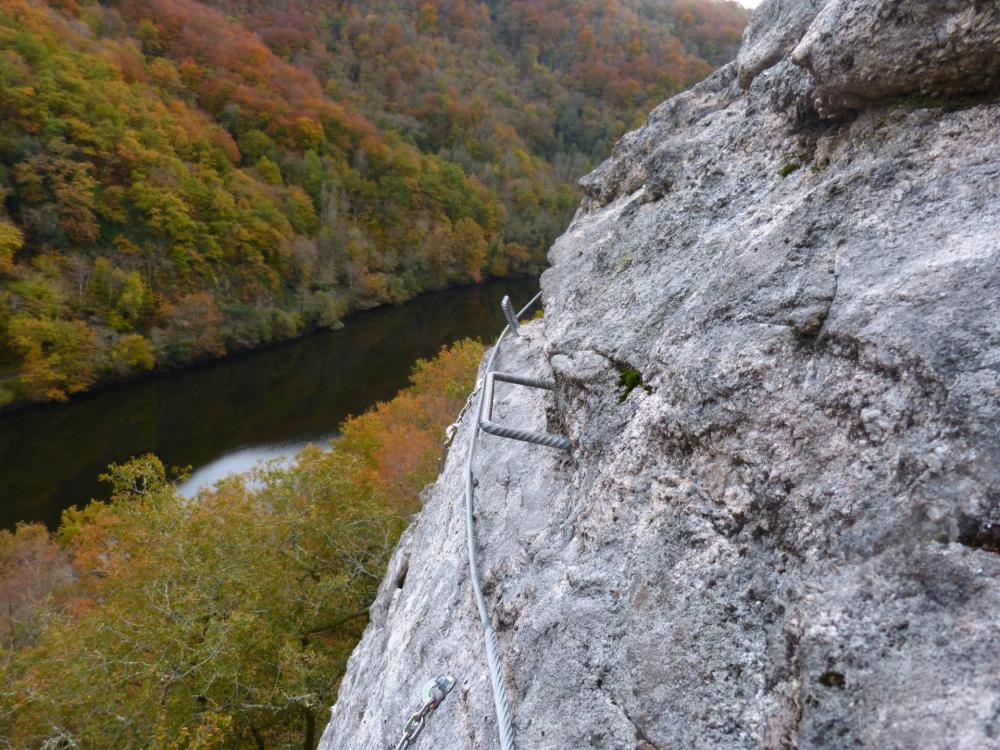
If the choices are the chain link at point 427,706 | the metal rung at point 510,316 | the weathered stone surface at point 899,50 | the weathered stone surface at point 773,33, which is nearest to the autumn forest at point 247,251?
the chain link at point 427,706

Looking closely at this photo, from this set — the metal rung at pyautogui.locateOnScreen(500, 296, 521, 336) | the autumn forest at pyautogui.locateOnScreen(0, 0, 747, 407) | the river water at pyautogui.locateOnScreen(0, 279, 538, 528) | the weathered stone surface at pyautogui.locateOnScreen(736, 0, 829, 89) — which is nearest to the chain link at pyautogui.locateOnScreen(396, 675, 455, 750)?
the metal rung at pyautogui.locateOnScreen(500, 296, 521, 336)

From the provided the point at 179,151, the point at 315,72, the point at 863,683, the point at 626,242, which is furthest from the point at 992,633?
the point at 315,72

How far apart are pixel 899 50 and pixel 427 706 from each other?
4613 mm

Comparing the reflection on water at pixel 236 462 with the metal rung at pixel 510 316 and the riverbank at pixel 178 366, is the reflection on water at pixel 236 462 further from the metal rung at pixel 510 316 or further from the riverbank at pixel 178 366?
the metal rung at pixel 510 316

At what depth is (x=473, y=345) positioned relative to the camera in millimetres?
35000

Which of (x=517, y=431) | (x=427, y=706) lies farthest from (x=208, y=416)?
(x=517, y=431)

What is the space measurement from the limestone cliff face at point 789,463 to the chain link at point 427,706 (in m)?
0.08

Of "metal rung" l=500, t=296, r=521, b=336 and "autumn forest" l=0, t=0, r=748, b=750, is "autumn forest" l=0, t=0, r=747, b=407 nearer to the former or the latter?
"autumn forest" l=0, t=0, r=748, b=750

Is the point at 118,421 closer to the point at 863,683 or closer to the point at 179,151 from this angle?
the point at 179,151

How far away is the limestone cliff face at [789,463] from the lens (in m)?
2.01

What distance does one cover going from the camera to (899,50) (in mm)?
3199

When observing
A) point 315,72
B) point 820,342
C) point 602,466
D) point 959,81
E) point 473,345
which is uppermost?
point 315,72

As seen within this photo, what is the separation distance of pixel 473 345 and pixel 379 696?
99.5ft

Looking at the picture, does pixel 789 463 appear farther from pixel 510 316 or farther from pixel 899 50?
pixel 510 316
